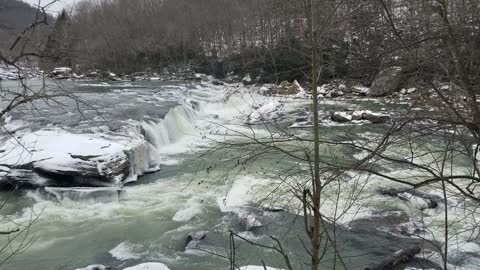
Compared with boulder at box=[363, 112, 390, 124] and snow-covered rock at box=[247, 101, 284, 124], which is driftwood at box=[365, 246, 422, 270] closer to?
snow-covered rock at box=[247, 101, 284, 124]

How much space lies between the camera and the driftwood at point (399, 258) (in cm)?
562

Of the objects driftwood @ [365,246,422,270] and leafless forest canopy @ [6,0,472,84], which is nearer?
leafless forest canopy @ [6,0,472,84]

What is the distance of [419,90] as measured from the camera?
2.79 m

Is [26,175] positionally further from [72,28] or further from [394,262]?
[394,262]

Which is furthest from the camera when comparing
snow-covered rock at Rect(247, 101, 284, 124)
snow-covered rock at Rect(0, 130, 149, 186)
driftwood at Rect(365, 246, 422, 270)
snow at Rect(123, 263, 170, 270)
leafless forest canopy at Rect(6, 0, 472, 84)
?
snow-covered rock at Rect(0, 130, 149, 186)

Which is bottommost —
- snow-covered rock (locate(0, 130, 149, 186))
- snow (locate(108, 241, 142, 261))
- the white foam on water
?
snow (locate(108, 241, 142, 261))

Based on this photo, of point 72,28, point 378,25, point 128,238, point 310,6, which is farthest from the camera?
point 128,238

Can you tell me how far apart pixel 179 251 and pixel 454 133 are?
4.64 m

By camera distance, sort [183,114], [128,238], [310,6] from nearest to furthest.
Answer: [310,6]
[128,238]
[183,114]

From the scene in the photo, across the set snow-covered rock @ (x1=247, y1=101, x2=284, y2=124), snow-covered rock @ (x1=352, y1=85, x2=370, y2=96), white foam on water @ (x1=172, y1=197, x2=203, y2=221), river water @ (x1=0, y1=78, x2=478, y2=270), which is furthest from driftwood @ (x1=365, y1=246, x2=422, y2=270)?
white foam on water @ (x1=172, y1=197, x2=203, y2=221)

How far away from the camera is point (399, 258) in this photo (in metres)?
5.73

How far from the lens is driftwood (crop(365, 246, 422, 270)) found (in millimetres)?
5616

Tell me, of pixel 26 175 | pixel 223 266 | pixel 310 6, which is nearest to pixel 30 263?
pixel 223 266

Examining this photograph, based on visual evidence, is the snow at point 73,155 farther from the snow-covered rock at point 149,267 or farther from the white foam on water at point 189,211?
the snow-covered rock at point 149,267
